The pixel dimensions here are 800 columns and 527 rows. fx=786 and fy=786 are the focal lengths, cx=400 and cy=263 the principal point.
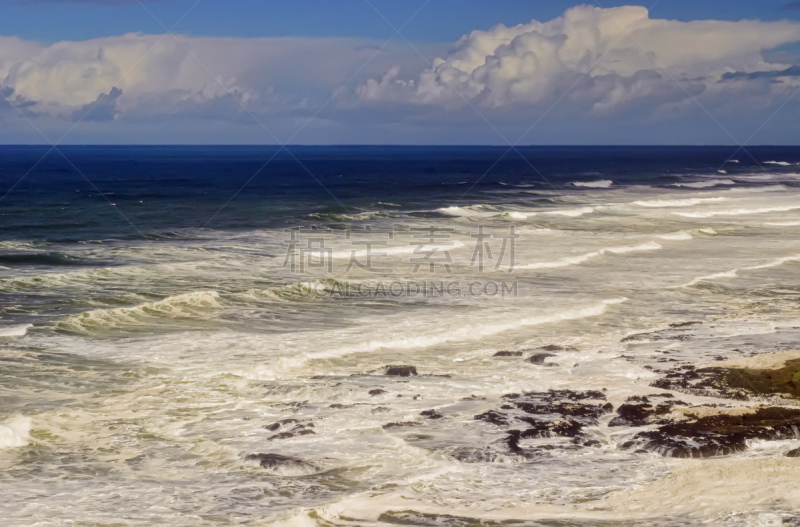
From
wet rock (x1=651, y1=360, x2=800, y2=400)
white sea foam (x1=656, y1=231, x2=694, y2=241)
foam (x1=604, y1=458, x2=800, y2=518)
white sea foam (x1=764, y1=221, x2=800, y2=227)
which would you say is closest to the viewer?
foam (x1=604, y1=458, x2=800, y2=518)

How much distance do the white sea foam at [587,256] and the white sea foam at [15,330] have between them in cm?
1743

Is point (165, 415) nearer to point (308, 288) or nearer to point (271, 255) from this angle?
point (308, 288)

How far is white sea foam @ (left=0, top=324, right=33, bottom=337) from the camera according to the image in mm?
18891

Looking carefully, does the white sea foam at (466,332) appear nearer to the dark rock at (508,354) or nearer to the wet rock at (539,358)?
the dark rock at (508,354)

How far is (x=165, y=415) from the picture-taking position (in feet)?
44.3

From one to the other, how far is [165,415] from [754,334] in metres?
13.8

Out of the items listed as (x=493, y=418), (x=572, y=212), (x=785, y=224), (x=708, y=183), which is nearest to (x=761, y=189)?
(x=708, y=183)

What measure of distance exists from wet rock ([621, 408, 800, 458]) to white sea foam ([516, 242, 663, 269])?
17.5 meters

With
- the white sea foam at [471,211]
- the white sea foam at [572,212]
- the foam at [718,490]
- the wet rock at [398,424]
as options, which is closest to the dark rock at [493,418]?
the wet rock at [398,424]

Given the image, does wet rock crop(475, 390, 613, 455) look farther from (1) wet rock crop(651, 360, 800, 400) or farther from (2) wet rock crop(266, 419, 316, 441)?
(2) wet rock crop(266, 419, 316, 441)

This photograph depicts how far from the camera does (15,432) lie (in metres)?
12.6

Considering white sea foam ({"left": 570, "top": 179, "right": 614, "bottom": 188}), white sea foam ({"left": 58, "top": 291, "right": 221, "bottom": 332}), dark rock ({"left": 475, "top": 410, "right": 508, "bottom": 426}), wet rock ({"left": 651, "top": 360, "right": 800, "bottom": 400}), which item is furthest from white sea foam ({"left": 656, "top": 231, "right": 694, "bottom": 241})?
white sea foam ({"left": 570, "top": 179, "right": 614, "bottom": 188})

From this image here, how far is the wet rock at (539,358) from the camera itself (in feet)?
55.7

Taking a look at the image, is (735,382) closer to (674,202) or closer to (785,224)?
(785,224)
